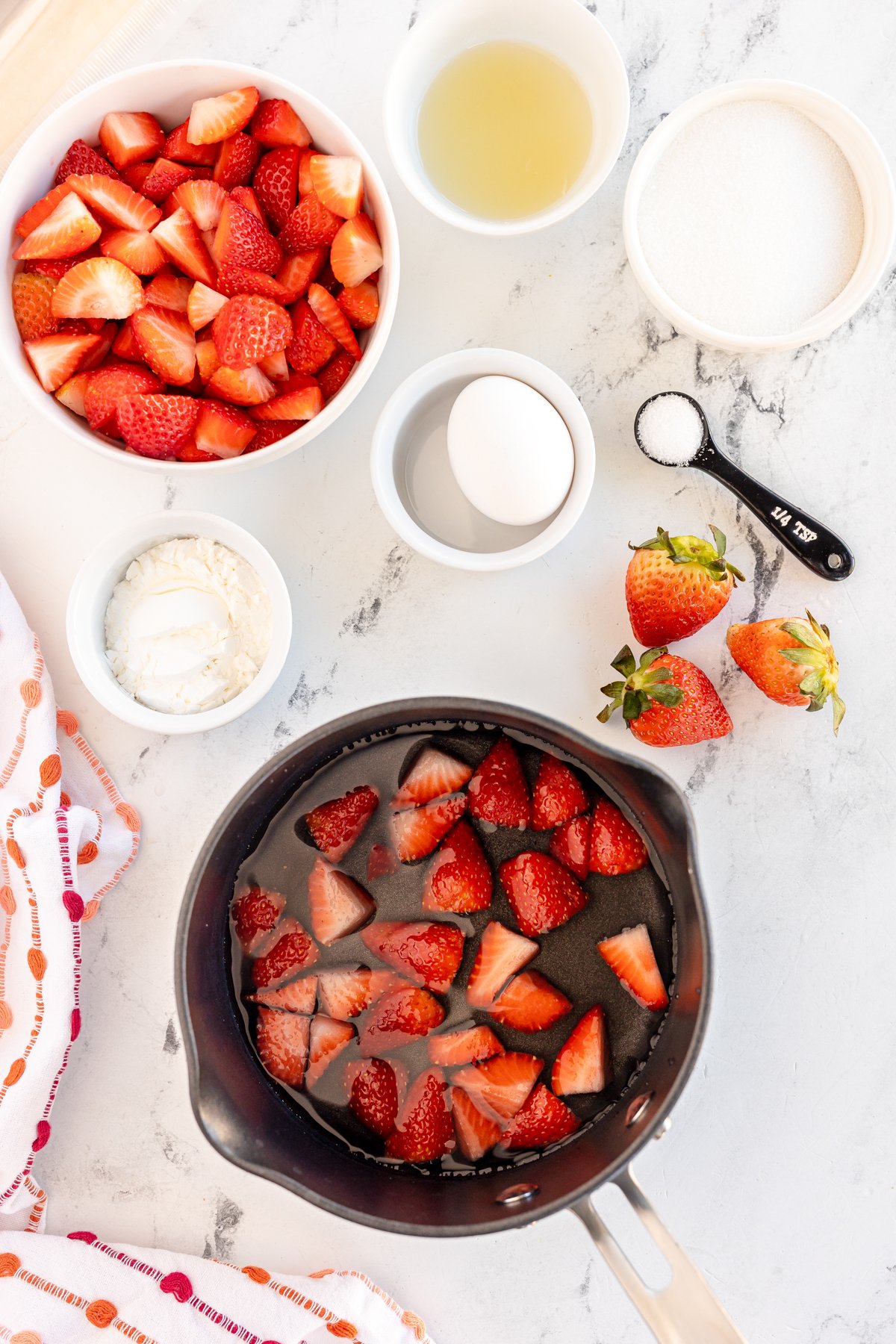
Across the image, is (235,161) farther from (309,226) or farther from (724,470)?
(724,470)

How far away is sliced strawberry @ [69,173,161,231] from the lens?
0.96 m

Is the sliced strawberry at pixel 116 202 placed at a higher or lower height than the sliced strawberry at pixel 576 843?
higher

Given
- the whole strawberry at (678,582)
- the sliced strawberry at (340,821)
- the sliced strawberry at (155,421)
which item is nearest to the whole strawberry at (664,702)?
the whole strawberry at (678,582)

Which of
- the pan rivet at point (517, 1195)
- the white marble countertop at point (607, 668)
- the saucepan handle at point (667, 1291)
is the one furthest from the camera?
the white marble countertop at point (607, 668)

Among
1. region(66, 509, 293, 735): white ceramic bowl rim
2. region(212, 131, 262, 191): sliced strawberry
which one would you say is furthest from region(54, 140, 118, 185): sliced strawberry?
region(66, 509, 293, 735): white ceramic bowl rim

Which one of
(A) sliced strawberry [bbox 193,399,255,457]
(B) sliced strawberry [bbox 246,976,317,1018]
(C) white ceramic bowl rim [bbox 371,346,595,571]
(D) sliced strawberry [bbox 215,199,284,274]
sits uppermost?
(D) sliced strawberry [bbox 215,199,284,274]

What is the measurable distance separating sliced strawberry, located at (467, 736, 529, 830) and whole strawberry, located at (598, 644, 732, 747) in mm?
105

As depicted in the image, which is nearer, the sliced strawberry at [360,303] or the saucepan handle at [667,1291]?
the saucepan handle at [667,1291]

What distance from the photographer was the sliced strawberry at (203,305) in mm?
969

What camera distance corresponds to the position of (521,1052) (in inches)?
40.3

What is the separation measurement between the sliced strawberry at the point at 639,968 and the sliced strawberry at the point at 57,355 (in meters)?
0.79

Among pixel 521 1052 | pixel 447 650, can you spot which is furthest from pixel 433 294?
pixel 521 1052

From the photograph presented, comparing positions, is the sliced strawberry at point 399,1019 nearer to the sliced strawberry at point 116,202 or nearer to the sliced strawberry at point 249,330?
the sliced strawberry at point 249,330

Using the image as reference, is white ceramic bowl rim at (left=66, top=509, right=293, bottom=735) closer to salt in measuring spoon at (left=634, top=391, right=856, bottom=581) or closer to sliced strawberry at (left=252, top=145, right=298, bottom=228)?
sliced strawberry at (left=252, top=145, right=298, bottom=228)
